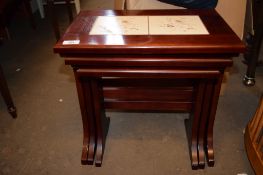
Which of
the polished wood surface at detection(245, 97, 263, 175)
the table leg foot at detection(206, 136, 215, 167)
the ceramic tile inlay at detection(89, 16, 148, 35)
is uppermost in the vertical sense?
the ceramic tile inlay at detection(89, 16, 148, 35)

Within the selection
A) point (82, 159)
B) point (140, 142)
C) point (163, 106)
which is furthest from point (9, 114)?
point (163, 106)

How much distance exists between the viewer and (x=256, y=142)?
114cm

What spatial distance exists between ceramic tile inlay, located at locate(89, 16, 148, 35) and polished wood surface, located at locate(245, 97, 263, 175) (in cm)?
67

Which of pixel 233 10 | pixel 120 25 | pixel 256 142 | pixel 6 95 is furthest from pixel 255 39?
pixel 6 95

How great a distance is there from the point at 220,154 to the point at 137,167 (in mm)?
441

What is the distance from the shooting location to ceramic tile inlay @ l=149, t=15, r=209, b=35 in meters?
0.95

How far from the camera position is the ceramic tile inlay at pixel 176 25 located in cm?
95

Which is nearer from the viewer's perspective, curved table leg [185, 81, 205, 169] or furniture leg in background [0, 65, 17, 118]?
curved table leg [185, 81, 205, 169]

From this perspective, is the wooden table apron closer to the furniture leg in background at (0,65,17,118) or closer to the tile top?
the tile top

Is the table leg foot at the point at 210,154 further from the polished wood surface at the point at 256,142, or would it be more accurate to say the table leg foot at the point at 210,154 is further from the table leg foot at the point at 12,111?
the table leg foot at the point at 12,111

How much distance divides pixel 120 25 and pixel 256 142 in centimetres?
84

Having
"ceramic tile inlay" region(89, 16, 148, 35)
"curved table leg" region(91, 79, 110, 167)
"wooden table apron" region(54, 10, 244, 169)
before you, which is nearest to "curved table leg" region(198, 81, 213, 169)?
"wooden table apron" region(54, 10, 244, 169)

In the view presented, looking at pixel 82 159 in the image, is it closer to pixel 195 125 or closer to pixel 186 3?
pixel 195 125

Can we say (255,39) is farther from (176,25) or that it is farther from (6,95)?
(6,95)
